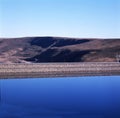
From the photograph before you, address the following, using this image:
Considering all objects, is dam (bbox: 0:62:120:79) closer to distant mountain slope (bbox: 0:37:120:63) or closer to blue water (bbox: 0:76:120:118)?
blue water (bbox: 0:76:120:118)

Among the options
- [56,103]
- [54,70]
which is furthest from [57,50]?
[56,103]

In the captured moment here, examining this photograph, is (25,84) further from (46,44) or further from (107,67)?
(46,44)

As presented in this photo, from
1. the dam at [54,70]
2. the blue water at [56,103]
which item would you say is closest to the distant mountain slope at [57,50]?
the dam at [54,70]

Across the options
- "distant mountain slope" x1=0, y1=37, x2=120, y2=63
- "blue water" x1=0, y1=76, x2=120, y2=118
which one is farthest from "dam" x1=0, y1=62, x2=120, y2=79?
"distant mountain slope" x1=0, y1=37, x2=120, y2=63

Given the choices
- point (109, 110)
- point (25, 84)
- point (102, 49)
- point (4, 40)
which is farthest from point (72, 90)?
point (4, 40)

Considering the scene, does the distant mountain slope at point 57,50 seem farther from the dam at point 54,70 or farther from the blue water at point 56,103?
the blue water at point 56,103
